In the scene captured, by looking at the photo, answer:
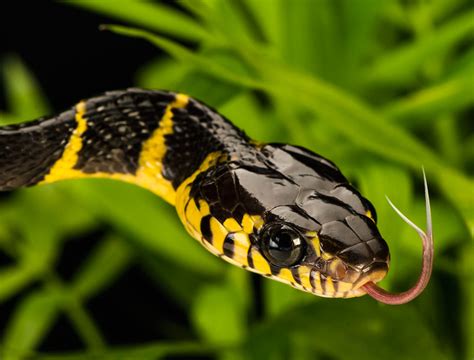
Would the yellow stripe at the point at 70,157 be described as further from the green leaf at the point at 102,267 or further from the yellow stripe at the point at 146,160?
the green leaf at the point at 102,267

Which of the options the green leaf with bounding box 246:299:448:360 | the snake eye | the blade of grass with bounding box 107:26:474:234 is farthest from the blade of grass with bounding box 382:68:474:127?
the snake eye

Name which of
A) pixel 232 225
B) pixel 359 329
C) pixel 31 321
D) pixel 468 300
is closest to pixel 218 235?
pixel 232 225

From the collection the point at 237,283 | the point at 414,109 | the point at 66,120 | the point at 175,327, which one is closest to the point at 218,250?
the point at 66,120

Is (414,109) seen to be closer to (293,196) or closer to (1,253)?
(293,196)

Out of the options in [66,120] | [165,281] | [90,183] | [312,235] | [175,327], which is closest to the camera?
[312,235]

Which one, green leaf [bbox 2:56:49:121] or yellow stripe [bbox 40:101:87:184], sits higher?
yellow stripe [bbox 40:101:87:184]

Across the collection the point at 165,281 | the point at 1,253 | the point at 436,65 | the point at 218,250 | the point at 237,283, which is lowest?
the point at 1,253

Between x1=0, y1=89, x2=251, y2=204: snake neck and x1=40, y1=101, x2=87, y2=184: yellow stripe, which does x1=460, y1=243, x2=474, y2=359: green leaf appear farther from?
x1=40, y1=101, x2=87, y2=184: yellow stripe
